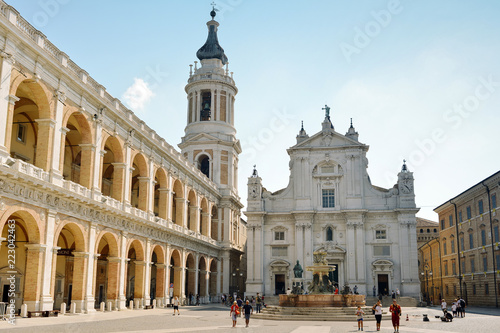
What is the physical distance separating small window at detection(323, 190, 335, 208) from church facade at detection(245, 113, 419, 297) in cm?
12

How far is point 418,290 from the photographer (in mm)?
55281

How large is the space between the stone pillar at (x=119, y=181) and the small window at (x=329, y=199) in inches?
1132

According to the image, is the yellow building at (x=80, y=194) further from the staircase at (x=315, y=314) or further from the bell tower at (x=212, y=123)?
the staircase at (x=315, y=314)

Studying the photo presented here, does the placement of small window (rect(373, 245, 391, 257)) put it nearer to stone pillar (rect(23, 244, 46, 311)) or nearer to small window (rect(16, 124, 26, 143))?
small window (rect(16, 124, 26, 143))

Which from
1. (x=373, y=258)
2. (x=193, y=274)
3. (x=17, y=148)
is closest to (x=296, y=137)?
(x=373, y=258)

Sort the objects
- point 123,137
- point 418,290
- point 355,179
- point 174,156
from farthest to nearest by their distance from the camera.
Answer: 1. point 355,179
2. point 418,290
3. point 174,156
4. point 123,137

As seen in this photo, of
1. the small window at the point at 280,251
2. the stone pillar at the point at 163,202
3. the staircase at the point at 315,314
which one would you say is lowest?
the staircase at the point at 315,314

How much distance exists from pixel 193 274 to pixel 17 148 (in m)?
26.9

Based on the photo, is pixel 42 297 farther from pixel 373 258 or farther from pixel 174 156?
pixel 373 258

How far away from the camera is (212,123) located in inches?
2601

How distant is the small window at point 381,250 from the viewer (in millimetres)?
57844

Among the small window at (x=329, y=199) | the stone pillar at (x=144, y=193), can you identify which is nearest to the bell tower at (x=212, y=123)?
the small window at (x=329, y=199)

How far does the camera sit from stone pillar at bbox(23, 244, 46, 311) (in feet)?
86.8

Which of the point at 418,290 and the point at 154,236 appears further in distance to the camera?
the point at 418,290
